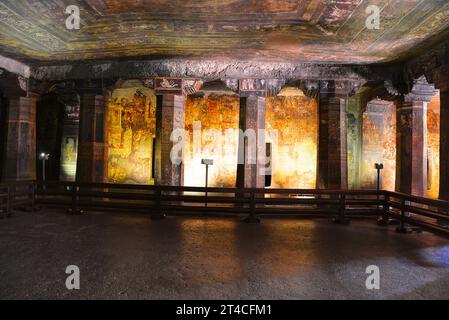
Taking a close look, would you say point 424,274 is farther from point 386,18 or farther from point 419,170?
point 419,170

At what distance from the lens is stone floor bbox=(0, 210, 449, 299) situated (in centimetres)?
315

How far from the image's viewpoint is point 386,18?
5.68 metres

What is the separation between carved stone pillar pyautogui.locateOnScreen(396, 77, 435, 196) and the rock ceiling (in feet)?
4.72

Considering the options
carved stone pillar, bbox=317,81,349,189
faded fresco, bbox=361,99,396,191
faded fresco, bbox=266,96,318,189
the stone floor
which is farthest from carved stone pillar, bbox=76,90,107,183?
faded fresco, bbox=361,99,396,191

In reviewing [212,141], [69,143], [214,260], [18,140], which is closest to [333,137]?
[212,141]

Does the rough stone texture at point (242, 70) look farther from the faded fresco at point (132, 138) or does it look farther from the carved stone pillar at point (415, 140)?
the faded fresco at point (132, 138)

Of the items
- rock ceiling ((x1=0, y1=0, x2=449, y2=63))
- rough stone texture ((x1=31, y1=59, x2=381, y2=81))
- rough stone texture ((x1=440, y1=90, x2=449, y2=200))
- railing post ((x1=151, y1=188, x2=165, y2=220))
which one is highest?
rock ceiling ((x1=0, y1=0, x2=449, y2=63))

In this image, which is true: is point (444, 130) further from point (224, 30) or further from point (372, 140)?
point (224, 30)

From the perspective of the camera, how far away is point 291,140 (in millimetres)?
11977

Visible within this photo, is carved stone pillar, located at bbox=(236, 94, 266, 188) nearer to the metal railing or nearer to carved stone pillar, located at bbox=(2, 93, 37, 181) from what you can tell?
the metal railing

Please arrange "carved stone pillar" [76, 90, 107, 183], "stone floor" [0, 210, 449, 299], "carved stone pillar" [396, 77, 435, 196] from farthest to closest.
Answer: "carved stone pillar" [76, 90, 107, 183] → "carved stone pillar" [396, 77, 435, 196] → "stone floor" [0, 210, 449, 299]

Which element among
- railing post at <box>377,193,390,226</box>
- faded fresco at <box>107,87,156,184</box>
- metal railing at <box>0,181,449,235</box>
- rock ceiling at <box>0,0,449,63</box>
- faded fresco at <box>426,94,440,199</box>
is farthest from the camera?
faded fresco at <box>426,94,440,199</box>

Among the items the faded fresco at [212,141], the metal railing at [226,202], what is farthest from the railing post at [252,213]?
the faded fresco at [212,141]

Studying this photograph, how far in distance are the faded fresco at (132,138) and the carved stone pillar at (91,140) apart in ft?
9.81
